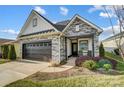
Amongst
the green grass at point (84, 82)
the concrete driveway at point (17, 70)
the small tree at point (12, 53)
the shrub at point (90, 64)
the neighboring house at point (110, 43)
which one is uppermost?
the neighboring house at point (110, 43)

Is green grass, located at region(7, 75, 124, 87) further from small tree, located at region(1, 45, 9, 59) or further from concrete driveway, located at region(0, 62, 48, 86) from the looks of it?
small tree, located at region(1, 45, 9, 59)

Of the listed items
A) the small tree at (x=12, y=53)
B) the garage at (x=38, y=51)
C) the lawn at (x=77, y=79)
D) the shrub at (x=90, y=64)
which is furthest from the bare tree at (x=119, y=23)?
the small tree at (x=12, y=53)

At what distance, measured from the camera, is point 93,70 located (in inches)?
299

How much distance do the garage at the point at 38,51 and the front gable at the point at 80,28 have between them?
3.50 feet

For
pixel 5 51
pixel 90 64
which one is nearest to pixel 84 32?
pixel 90 64

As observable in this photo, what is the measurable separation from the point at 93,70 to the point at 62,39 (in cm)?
161

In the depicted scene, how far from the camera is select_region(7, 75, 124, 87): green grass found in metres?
7.29

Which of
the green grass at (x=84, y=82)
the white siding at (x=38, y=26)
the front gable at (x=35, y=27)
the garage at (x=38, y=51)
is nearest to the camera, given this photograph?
the green grass at (x=84, y=82)

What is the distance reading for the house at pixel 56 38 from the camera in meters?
7.71

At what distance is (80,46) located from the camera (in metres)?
7.87

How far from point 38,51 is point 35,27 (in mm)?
1144

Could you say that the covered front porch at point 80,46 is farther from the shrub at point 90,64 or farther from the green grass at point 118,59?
the green grass at point 118,59

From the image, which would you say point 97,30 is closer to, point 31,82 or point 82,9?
point 82,9

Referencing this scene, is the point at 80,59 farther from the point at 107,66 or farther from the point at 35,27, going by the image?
the point at 35,27
